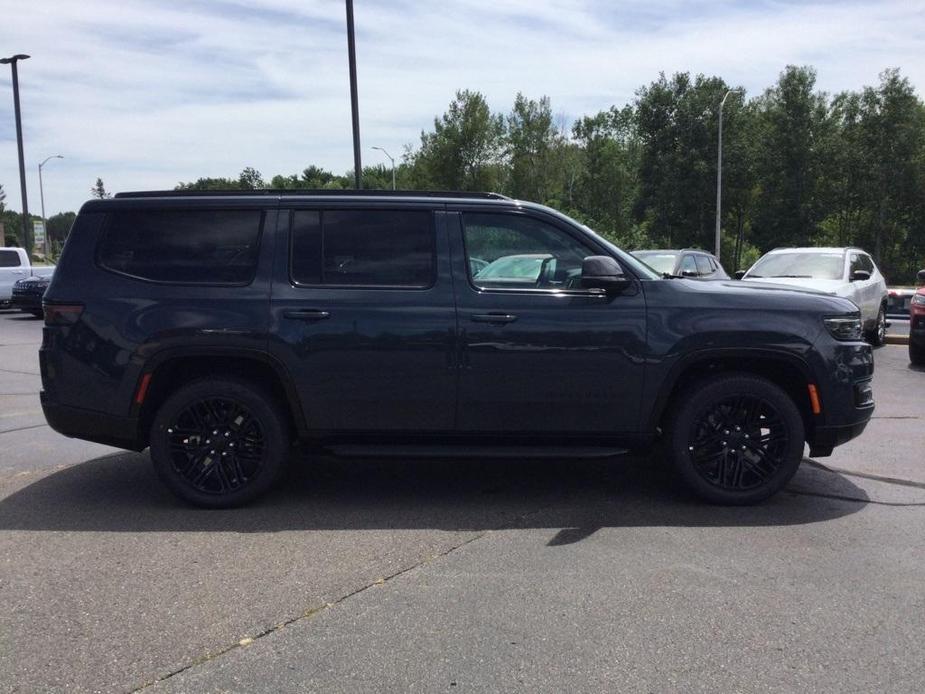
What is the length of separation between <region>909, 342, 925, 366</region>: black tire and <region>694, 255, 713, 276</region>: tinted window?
4945 millimetres

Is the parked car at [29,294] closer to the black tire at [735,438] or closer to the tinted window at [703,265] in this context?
the tinted window at [703,265]

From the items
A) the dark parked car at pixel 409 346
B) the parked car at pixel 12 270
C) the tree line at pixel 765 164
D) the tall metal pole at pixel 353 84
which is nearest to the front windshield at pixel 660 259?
the tall metal pole at pixel 353 84

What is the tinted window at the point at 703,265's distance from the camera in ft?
55.1

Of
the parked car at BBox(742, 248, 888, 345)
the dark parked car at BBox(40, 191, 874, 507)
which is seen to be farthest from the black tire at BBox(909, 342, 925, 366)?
the dark parked car at BBox(40, 191, 874, 507)

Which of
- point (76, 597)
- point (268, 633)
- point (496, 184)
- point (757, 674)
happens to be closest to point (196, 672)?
point (268, 633)

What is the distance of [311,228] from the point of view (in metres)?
5.34

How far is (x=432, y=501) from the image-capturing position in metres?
5.55

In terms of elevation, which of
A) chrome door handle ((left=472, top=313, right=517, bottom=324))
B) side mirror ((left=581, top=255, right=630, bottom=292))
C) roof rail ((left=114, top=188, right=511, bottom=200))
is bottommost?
chrome door handle ((left=472, top=313, right=517, bottom=324))

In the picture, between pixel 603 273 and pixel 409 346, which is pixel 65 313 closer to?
pixel 409 346

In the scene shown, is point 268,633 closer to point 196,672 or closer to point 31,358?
point 196,672

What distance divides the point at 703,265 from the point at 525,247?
12585mm

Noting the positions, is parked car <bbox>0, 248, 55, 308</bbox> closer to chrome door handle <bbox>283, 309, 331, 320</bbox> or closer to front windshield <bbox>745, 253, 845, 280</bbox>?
front windshield <bbox>745, 253, 845, 280</bbox>

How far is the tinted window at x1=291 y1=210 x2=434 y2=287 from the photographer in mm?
5277

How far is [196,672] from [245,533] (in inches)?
66.4
